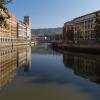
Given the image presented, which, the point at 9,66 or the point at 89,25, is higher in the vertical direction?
the point at 89,25

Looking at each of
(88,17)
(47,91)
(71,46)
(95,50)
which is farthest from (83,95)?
(88,17)

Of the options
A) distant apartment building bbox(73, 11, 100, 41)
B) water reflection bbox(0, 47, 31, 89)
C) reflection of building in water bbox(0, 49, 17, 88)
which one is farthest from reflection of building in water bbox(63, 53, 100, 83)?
distant apartment building bbox(73, 11, 100, 41)

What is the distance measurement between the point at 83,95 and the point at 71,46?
3105 inches

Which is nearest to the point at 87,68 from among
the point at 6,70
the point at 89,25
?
the point at 6,70

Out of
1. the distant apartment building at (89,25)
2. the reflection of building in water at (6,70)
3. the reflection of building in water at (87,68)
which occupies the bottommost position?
the reflection of building in water at (87,68)

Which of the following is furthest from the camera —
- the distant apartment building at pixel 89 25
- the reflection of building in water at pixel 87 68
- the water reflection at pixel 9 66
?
the distant apartment building at pixel 89 25

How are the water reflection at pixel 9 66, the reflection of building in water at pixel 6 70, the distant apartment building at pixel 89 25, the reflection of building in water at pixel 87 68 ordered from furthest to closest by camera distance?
the distant apartment building at pixel 89 25
the reflection of building in water at pixel 87 68
the water reflection at pixel 9 66
the reflection of building in water at pixel 6 70

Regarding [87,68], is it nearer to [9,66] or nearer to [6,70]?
[9,66]

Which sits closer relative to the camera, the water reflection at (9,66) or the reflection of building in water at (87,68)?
the water reflection at (9,66)

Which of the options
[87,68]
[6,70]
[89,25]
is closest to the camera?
[6,70]

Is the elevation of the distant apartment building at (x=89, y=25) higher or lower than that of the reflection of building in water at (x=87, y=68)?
higher

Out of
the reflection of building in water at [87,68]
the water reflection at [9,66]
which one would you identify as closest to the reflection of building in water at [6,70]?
the water reflection at [9,66]

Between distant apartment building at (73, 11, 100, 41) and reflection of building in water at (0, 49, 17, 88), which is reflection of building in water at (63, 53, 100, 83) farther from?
distant apartment building at (73, 11, 100, 41)

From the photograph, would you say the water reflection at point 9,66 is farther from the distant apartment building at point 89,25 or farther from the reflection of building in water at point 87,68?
the distant apartment building at point 89,25
